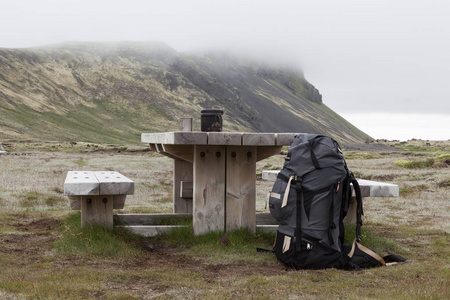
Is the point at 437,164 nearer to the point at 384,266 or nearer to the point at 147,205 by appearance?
the point at 147,205

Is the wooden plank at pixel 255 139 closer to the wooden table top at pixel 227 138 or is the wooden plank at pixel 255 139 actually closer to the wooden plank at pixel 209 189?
the wooden table top at pixel 227 138

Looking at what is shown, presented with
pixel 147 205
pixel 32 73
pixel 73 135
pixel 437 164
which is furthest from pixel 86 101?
pixel 147 205

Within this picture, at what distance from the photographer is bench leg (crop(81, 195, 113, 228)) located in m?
7.78

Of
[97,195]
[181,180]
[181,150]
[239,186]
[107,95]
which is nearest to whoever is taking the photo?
[97,195]

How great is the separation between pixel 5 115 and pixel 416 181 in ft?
339

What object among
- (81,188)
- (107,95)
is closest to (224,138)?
(81,188)

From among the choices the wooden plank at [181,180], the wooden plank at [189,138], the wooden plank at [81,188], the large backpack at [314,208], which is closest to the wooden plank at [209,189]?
the wooden plank at [189,138]

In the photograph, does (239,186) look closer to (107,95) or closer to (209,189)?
(209,189)

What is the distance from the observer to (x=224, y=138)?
24.0ft

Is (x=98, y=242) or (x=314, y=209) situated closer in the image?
(x=314, y=209)

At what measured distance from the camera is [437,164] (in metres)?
29.2

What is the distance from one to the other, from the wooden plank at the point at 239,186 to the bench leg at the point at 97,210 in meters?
1.84

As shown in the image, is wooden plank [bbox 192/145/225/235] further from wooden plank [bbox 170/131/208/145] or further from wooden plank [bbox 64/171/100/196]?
wooden plank [bbox 64/171/100/196]

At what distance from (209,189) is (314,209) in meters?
1.95
